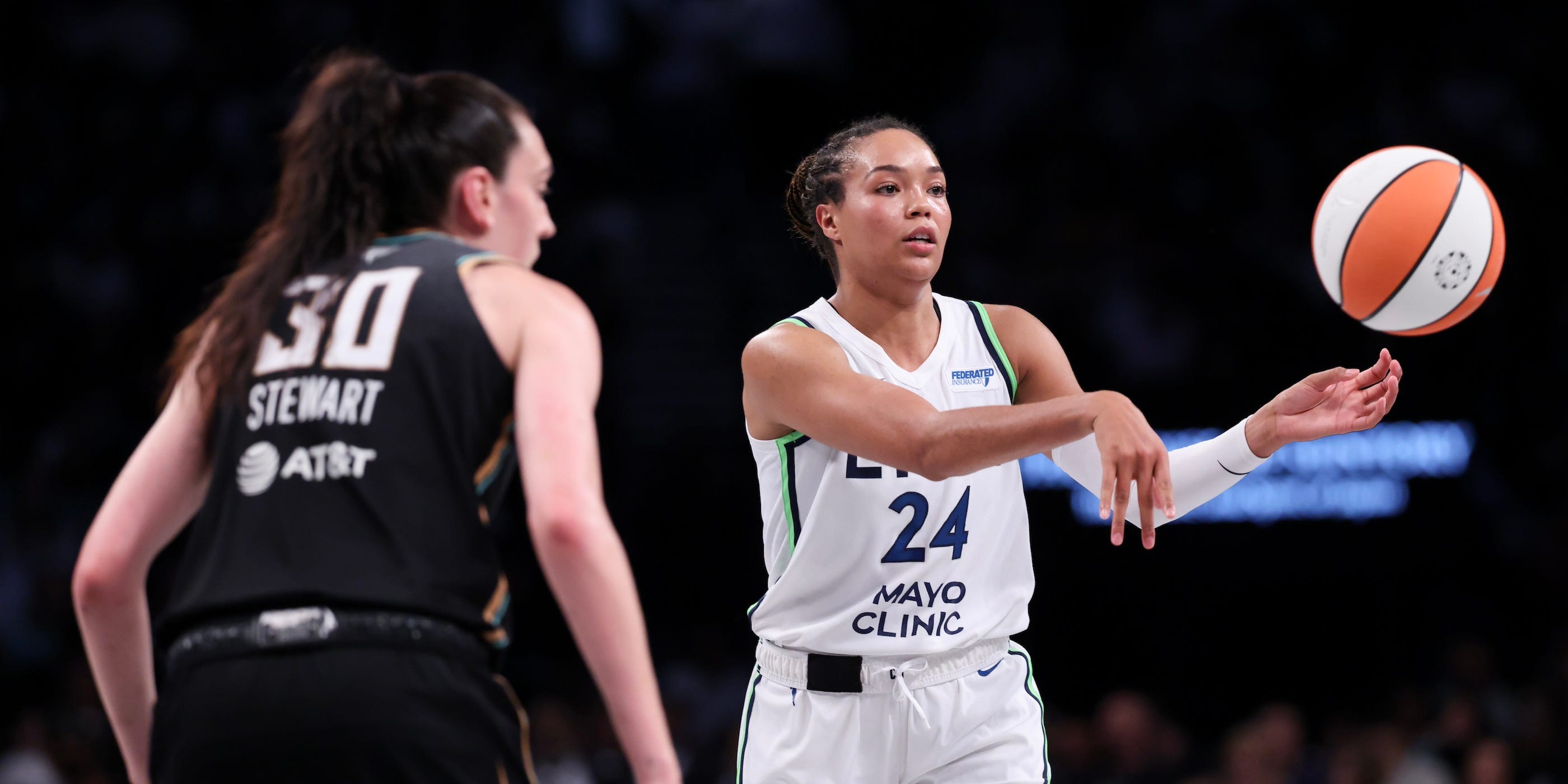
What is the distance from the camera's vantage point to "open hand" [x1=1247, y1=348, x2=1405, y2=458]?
3854 millimetres

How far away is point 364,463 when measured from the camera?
252cm

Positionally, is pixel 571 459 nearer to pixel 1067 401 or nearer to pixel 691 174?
pixel 1067 401

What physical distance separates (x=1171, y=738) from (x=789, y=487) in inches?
211

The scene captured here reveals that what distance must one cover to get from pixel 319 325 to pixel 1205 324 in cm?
834

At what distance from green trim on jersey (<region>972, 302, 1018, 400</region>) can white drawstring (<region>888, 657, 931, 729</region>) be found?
34.5 inches

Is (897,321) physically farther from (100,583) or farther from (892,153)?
(100,583)

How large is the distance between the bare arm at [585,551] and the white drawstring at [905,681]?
5.05 feet

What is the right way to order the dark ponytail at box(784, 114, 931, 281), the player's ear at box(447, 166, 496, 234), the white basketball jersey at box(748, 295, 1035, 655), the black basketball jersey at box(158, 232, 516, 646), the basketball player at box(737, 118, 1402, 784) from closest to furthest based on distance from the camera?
the black basketball jersey at box(158, 232, 516, 646) → the player's ear at box(447, 166, 496, 234) → the basketball player at box(737, 118, 1402, 784) → the white basketball jersey at box(748, 295, 1035, 655) → the dark ponytail at box(784, 114, 931, 281)

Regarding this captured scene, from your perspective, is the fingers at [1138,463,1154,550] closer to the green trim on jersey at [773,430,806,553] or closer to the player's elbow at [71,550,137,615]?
the green trim on jersey at [773,430,806,553]

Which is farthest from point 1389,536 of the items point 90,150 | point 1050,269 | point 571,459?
point 90,150

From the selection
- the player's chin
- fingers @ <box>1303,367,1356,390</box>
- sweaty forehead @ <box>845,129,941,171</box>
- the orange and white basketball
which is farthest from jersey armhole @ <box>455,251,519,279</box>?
the orange and white basketball

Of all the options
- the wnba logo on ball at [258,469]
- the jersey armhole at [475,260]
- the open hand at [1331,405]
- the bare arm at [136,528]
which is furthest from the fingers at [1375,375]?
the bare arm at [136,528]

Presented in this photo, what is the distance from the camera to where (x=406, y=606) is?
8.05ft

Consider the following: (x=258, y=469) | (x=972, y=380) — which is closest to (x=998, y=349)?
(x=972, y=380)
